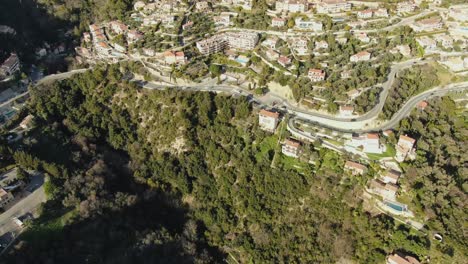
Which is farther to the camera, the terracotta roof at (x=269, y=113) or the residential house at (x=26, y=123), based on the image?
the residential house at (x=26, y=123)

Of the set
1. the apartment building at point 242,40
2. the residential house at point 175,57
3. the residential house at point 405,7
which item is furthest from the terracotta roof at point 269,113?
the residential house at point 405,7

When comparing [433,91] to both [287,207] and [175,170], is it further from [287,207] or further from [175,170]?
[175,170]

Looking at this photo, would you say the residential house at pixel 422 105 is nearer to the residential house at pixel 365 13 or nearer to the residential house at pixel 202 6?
the residential house at pixel 365 13

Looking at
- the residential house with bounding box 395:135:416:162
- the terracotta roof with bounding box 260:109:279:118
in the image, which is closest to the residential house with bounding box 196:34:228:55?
the terracotta roof with bounding box 260:109:279:118

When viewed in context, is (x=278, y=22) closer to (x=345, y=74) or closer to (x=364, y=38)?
(x=364, y=38)

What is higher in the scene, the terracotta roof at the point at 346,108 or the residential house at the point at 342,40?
the residential house at the point at 342,40

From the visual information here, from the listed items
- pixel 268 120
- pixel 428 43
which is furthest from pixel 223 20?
pixel 428 43

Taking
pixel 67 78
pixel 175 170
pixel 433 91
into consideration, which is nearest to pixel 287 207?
pixel 175 170
